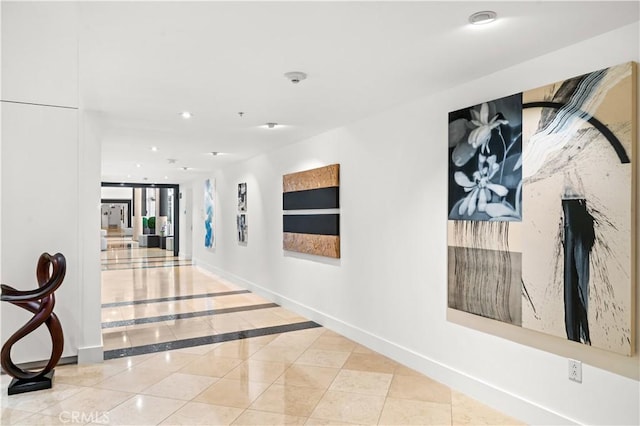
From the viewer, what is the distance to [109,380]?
12.2 feet

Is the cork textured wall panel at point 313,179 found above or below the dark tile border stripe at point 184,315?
above

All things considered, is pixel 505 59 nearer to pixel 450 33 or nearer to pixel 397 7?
pixel 450 33

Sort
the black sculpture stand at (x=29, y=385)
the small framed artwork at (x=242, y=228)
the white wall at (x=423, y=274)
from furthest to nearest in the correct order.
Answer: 1. the small framed artwork at (x=242, y=228)
2. the black sculpture stand at (x=29, y=385)
3. the white wall at (x=423, y=274)

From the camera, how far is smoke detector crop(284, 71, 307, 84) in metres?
3.26

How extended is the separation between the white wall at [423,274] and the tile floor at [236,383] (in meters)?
0.25

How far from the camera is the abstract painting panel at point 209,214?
10.3 meters

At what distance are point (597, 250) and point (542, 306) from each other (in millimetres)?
527

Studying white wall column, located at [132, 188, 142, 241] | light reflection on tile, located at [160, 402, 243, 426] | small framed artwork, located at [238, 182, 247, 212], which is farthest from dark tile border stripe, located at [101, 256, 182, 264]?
light reflection on tile, located at [160, 402, 243, 426]

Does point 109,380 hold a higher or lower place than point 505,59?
lower

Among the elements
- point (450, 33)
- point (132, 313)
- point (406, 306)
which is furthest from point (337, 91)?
point (132, 313)

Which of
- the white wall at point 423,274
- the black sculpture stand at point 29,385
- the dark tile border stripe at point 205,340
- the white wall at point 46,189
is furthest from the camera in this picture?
the dark tile border stripe at point 205,340

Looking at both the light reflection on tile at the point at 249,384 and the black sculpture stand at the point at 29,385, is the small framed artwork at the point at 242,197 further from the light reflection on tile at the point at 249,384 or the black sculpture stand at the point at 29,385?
the black sculpture stand at the point at 29,385

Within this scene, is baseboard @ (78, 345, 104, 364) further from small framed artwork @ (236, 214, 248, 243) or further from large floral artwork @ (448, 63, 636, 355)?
small framed artwork @ (236, 214, 248, 243)

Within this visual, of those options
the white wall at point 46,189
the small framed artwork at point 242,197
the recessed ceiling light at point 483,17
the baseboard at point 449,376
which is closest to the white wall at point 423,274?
the baseboard at point 449,376
